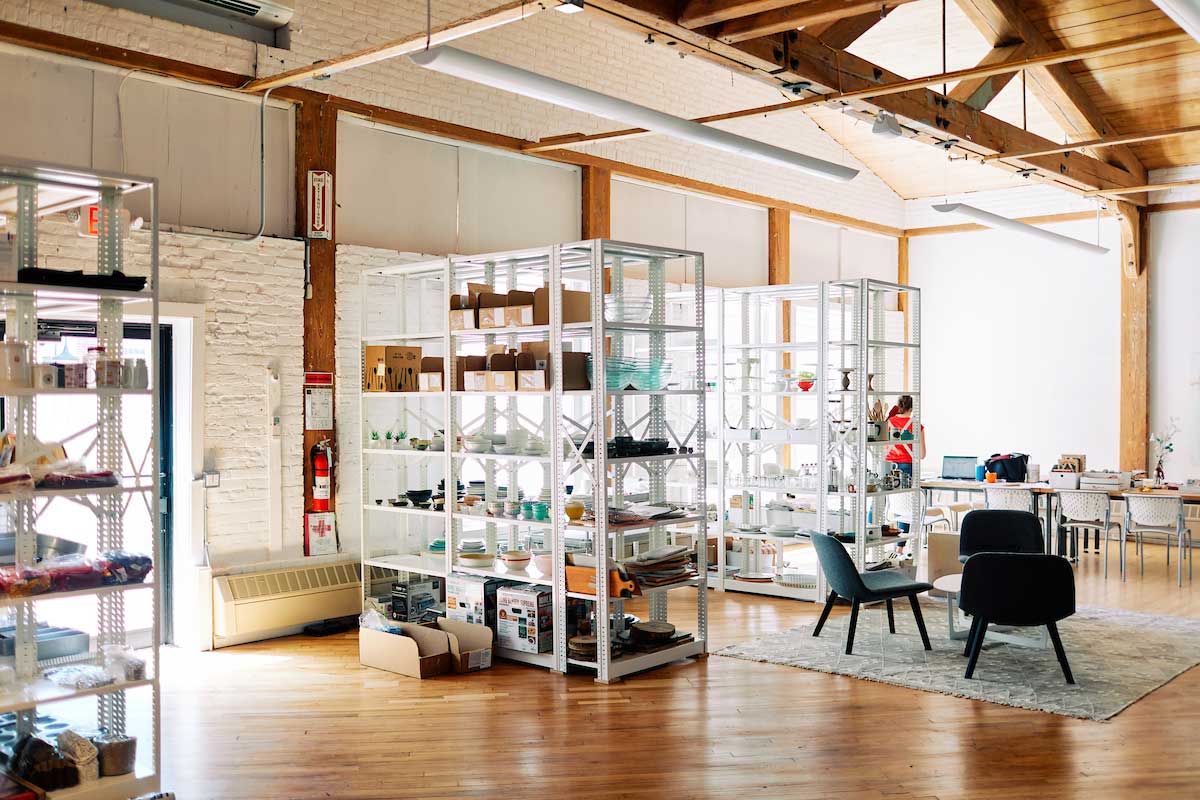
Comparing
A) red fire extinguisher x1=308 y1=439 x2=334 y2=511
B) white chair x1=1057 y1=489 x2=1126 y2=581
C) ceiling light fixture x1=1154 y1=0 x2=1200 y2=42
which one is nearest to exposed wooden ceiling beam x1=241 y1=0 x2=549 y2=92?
red fire extinguisher x1=308 y1=439 x2=334 y2=511

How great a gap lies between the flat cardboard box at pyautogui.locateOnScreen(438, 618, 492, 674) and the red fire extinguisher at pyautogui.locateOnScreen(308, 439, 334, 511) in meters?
1.64

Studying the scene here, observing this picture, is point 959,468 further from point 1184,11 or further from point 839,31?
point 1184,11

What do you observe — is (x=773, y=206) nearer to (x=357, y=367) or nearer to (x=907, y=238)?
(x=907, y=238)

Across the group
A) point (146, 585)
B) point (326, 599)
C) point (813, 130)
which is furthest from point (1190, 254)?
point (146, 585)

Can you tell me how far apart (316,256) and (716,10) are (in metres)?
3.47

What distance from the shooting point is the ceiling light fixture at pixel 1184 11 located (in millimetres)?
5035

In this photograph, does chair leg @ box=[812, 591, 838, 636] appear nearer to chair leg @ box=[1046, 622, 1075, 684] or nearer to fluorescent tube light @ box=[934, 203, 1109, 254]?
chair leg @ box=[1046, 622, 1075, 684]

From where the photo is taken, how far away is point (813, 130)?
13.1 meters

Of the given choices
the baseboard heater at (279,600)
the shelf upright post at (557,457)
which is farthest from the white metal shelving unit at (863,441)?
the baseboard heater at (279,600)

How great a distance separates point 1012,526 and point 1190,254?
6.90 metres

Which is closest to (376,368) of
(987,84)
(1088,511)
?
(987,84)

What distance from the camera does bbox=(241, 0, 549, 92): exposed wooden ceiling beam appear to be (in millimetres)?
5414

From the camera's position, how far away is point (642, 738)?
530 cm

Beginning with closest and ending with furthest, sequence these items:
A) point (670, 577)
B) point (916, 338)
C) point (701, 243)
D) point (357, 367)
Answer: point (670, 577)
point (357, 367)
point (916, 338)
point (701, 243)
